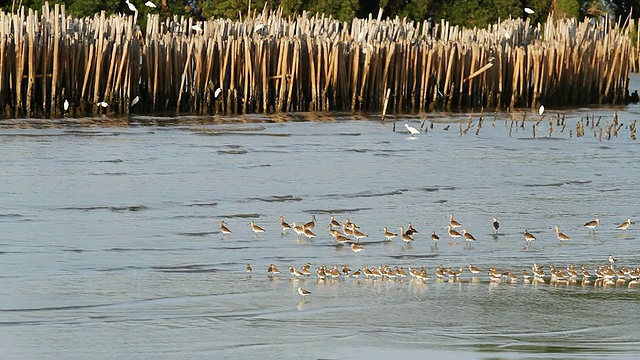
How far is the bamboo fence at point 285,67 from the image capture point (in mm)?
23875

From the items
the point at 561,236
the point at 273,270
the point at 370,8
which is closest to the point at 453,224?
the point at 561,236

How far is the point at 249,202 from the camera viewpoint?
14586mm

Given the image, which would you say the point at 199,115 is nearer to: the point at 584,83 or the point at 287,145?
the point at 287,145

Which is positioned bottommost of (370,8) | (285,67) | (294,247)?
(294,247)

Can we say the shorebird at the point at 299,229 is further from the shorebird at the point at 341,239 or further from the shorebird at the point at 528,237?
the shorebird at the point at 528,237

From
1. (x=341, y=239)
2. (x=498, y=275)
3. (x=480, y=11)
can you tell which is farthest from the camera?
(x=480, y=11)

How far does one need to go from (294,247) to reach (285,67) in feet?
48.5

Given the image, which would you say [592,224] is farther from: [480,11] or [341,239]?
[480,11]

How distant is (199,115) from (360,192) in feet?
35.9

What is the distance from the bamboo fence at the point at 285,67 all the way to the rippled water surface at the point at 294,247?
2.76m

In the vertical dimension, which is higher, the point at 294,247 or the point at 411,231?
the point at 411,231

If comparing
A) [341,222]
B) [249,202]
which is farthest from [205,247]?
[249,202]

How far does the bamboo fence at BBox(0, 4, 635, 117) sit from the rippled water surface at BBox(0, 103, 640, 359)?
2.76 meters

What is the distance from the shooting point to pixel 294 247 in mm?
11648
